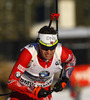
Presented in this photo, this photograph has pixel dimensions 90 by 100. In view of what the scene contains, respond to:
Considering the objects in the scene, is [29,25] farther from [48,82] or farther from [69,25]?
[48,82]

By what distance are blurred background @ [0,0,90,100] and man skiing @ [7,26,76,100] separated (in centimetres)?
1959

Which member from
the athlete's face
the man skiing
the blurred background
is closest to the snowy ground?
the man skiing

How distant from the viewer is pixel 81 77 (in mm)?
15125

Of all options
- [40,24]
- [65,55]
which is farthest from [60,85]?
[40,24]

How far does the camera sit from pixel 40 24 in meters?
43.3

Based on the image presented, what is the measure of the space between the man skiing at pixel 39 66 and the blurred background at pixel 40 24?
19588 mm

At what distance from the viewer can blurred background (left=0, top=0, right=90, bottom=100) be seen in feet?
88.9

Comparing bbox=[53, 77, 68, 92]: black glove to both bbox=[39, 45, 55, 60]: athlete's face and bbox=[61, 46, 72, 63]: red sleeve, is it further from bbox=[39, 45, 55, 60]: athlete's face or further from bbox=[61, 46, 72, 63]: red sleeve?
bbox=[39, 45, 55, 60]: athlete's face

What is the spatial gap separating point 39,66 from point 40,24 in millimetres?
38499

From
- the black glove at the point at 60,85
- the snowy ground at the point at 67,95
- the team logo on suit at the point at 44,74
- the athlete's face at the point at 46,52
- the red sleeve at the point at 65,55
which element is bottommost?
the snowy ground at the point at 67,95

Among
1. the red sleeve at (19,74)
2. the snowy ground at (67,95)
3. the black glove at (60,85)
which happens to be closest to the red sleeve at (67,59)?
the black glove at (60,85)

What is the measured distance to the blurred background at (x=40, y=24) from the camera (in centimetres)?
2711

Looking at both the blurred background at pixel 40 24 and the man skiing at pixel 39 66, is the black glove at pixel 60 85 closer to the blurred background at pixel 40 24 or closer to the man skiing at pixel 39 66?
the man skiing at pixel 39 66

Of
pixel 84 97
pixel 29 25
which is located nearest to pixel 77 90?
pixel 84 97
